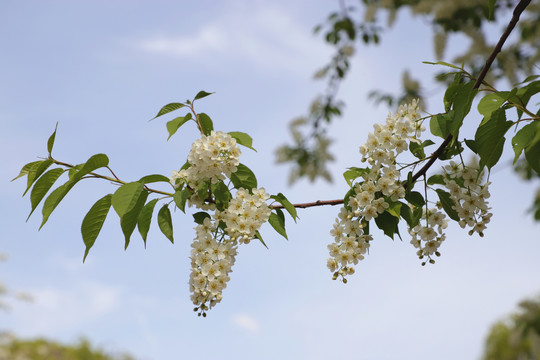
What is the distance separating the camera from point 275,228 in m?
1.57

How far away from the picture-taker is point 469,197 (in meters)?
1.64

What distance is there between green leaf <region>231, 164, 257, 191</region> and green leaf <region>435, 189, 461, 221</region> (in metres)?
0.57

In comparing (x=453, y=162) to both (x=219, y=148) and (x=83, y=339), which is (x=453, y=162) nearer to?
(x=219, y=148)

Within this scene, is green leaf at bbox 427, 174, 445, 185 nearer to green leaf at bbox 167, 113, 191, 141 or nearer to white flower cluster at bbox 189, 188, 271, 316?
white flower cluster at bbox 189, 188, 271, 316

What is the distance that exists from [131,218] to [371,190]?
0.67 meters

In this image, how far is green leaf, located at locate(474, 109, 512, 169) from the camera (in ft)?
4.50

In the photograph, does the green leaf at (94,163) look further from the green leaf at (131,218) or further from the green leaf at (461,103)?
the green leaf at (461,103)

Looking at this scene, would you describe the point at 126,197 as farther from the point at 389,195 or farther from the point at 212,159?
the point at 389,195

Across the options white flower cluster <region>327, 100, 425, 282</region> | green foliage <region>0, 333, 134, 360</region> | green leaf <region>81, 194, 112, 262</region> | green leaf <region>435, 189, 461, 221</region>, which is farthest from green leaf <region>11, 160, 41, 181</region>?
green foliage <region>0, 333, 134, 360</region>

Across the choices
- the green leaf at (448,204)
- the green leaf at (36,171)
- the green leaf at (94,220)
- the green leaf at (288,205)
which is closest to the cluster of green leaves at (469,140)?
the green leaf at (448,204)

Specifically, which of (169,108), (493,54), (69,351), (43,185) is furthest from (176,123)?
A: (69,351)

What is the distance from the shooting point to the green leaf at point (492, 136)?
1370 mm

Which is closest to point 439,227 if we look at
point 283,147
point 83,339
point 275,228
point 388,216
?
point 388,216

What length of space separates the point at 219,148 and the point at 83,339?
2631cm
